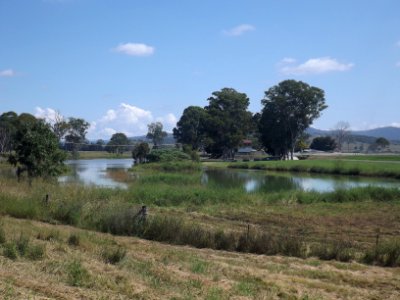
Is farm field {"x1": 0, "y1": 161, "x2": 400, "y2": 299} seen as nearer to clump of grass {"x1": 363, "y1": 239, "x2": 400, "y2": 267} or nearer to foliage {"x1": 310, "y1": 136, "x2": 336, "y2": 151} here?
clump of grass {"x1": 363, "y1": 239, "x2": 400, "y2": 267}

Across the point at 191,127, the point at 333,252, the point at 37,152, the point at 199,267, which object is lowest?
the point at 333,252

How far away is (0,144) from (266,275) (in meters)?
92.6

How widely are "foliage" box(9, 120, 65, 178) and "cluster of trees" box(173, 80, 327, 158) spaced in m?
70.6

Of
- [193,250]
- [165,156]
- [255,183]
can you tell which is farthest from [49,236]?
[165,156]

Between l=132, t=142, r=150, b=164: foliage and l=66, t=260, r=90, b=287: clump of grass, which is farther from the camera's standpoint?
l=132, t=142, r=150, b=164: foliage

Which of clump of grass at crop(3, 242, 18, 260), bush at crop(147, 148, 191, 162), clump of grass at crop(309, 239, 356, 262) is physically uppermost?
bush at crop(147, 148, 191, 162)

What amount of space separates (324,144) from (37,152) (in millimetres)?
140088

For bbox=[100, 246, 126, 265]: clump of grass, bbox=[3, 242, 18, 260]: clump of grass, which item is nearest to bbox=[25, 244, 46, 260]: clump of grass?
bbox=[3, 242, 18, 260]: clump of grass

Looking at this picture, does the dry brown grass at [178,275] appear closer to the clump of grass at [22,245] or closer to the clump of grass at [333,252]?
the clump of grass at [22,245]

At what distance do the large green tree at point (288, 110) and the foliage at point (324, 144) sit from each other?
61883 mm

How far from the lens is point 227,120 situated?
10238cm

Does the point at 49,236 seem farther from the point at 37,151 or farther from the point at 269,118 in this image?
the point at 269,118

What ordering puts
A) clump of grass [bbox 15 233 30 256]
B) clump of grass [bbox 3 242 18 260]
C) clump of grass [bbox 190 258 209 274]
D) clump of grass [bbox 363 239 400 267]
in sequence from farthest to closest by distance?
clump of grass [bbox 363 239 400 267]
clump of grass [bbox 190 258 209 274]
clump of grass [bbox 15 233 30 256]
clump of grass [bbox 3 242 18 260]

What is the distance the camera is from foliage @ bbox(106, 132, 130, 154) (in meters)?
163
